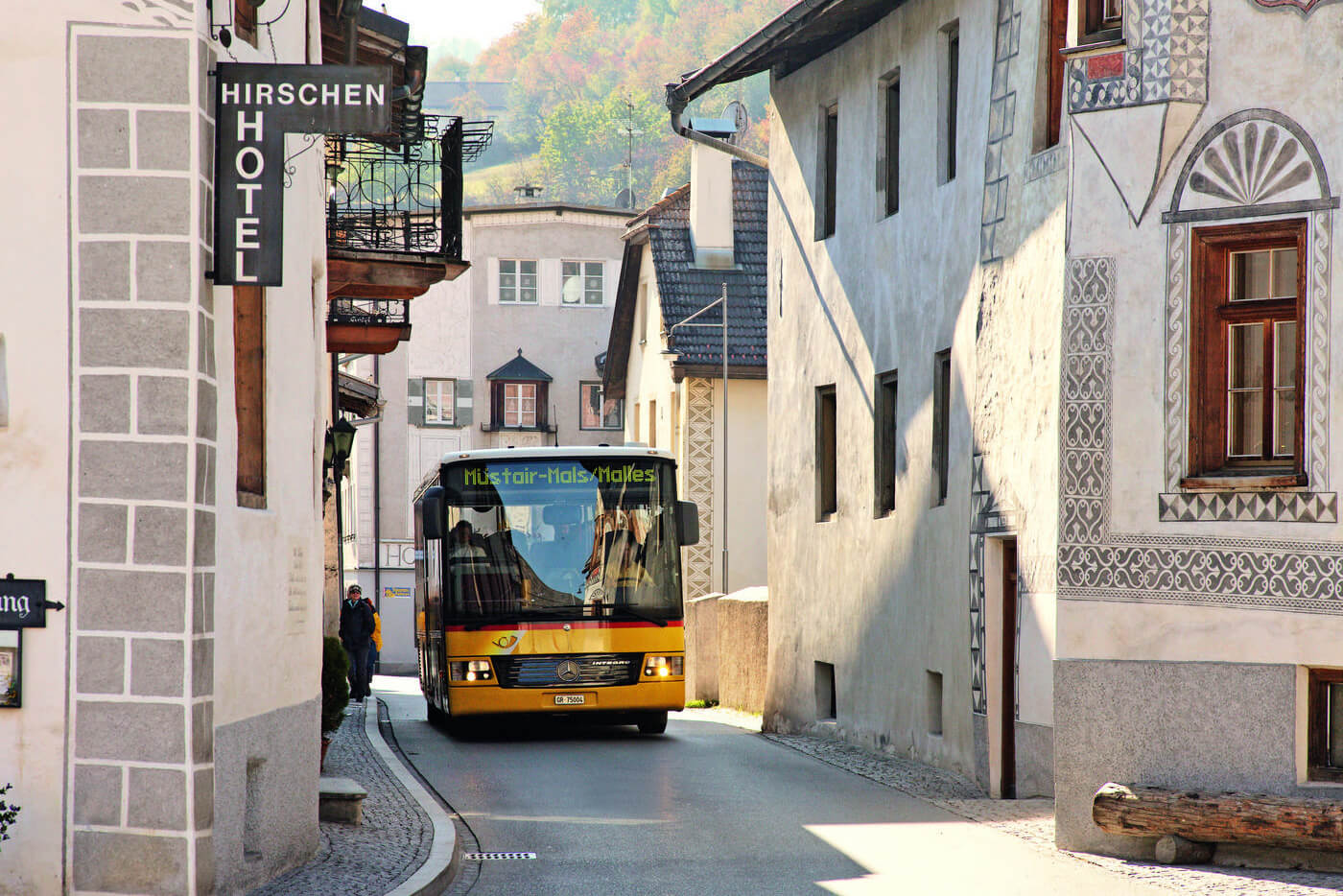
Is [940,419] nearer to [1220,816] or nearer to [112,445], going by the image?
[1220,816]

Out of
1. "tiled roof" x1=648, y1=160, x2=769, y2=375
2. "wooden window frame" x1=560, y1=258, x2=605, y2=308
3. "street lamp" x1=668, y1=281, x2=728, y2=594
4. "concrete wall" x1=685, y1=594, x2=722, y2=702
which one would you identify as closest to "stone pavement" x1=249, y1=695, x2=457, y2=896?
"concrete wall" x1=685, y1=594, x2=722, y2=702

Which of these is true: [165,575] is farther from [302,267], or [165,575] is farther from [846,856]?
[846,856]

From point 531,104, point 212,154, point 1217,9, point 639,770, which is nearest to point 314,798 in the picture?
point 212,154

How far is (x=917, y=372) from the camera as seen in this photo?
1931cm

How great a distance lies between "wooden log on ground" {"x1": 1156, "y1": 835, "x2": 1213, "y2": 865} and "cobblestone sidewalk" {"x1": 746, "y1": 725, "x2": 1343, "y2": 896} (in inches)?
3.7

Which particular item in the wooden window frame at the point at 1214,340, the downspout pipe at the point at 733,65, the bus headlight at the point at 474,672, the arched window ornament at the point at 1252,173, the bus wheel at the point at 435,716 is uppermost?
the downspout pipe at the point at 733,65

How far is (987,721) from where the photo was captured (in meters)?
16.3

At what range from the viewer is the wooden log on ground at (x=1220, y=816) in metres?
11.2

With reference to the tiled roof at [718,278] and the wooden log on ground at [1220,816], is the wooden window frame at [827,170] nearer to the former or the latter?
the wooden log on ground at [1220,816]

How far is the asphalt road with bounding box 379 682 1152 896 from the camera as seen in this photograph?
1116 centimetres

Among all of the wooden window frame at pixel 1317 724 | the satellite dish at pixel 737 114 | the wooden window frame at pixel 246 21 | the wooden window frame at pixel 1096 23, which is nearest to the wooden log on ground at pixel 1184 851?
the wooden window frame at pixel 1317 724

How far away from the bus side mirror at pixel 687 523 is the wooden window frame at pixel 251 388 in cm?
977

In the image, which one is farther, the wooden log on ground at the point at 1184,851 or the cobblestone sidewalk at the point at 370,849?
the wooden log on ground at the point at 1184,851

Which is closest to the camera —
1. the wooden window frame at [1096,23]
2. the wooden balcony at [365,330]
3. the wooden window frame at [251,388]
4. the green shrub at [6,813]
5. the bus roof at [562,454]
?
the green shrub at [6,813]
